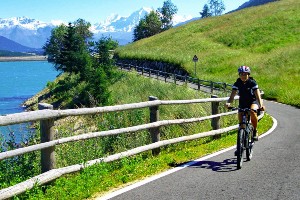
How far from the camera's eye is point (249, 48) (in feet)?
194

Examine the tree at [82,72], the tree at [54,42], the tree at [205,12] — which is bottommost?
the tree at [82,72]

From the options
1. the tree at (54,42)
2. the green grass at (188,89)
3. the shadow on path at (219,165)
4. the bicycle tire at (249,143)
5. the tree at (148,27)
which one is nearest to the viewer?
the green grass at (188,89)

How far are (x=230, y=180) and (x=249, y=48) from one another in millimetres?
53839

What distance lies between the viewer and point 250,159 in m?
9.45

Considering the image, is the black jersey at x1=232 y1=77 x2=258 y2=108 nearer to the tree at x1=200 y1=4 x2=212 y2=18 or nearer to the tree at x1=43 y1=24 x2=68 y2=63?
the tree at x1=43 y1=24 x2=68 y2=63

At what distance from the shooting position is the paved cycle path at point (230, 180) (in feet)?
21.6

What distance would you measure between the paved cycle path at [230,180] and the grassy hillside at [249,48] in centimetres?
1866

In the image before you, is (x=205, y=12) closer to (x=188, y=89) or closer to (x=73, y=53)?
(x=73, y=53)

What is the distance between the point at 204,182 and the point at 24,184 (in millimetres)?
3178

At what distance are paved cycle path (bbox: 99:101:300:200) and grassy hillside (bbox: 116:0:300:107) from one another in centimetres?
1866

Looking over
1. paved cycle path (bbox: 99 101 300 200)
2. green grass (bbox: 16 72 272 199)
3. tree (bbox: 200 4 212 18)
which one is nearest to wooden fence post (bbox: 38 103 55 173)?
green grass (bbox: 16 72 272 199)

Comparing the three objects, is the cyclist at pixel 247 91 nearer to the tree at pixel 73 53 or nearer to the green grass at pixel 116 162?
the green grass at pixel 116 162

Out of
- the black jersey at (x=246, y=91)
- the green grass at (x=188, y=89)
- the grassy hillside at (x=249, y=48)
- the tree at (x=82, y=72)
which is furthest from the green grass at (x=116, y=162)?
the tree at (x=82, y=72)

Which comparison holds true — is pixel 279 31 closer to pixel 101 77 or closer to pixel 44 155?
pixel 101 77
